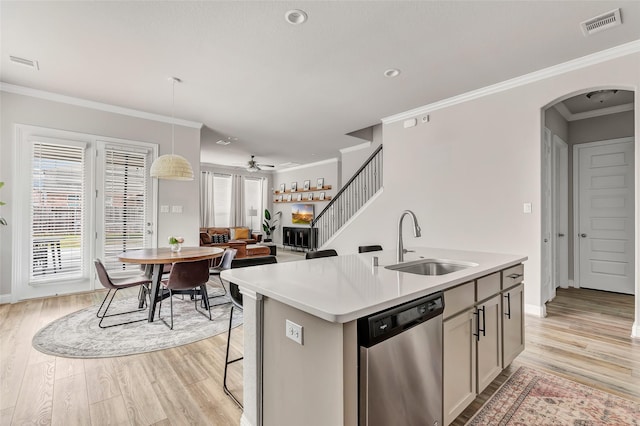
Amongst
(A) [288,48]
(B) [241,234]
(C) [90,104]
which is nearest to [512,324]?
(A) [288,48]

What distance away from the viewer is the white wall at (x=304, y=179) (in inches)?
376

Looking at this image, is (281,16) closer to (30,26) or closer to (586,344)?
(30,26)

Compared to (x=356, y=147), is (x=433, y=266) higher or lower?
lower

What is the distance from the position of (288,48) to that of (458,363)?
3102 millimetres

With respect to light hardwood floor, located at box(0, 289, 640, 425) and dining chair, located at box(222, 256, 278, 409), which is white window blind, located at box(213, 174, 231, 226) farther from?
dining chair, located at box(222, 256, 278, 409)

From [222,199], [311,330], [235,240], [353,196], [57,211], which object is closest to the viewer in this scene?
[311,330]

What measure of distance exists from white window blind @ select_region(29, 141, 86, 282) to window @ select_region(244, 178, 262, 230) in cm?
660

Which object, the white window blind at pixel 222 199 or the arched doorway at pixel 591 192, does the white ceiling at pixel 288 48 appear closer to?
the arched doorway at pixel 591 192

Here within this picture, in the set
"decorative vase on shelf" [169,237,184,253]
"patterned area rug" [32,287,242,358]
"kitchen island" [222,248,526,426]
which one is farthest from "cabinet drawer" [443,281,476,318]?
"decorative vase on shelf" [169,237,184,253]

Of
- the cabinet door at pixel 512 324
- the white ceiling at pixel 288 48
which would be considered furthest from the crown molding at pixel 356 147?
the cabinet door at pixel 512 324

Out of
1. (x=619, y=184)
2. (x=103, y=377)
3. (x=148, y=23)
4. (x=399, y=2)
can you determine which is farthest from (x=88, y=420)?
(x=619, y=184)

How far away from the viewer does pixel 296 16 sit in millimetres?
2584

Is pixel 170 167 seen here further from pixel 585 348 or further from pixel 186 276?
pixel 585 348

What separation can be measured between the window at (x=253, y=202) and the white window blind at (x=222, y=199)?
2.16ft
